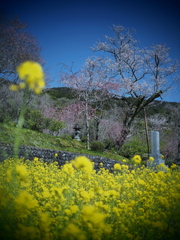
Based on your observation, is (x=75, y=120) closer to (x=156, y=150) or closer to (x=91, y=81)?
(x=91, y=81)

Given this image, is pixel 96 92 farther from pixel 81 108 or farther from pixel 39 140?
pixel 39 140

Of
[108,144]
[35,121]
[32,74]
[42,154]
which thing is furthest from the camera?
[108,144]

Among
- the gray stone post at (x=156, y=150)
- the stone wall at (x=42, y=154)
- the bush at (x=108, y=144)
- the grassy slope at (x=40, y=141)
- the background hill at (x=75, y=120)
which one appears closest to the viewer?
the stone wall at (x=42, y=154)

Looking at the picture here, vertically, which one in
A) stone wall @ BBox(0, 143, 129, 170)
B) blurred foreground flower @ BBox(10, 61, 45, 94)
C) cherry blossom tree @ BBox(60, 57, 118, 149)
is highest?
cherry blossom tree @ BBox(60, 57, 118, 149)

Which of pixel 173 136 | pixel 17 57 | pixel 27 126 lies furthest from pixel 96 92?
pixel 173 136

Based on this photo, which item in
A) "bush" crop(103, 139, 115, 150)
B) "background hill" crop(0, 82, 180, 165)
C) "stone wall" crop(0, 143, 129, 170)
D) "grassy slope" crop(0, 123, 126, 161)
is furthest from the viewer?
"bush" crop(103, 139, 115, 150)

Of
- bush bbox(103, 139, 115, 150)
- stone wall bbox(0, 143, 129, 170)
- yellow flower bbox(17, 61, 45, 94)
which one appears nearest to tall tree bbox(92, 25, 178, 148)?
bush bbox(103, 139, 115, 150)

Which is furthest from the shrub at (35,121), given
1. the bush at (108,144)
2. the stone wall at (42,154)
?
the bush at (108,144)

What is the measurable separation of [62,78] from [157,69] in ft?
26.4

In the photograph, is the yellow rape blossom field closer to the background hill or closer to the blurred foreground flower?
the blurred foreground flower

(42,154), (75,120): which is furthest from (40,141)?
(75,120)

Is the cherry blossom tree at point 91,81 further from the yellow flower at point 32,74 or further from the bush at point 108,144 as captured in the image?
the yellow flower at point 32,74

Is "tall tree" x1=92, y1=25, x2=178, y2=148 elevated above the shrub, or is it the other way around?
"tall tree" x1=92, y1=25, x2=178, y2=148

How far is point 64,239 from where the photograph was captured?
1318mm
